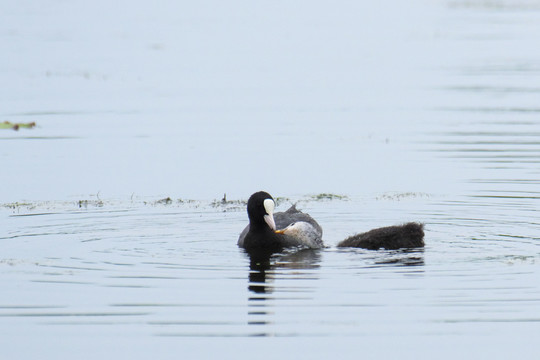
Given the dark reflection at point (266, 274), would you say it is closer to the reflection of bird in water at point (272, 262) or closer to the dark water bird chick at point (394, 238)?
the reflection of bird in water at point (272, 262)

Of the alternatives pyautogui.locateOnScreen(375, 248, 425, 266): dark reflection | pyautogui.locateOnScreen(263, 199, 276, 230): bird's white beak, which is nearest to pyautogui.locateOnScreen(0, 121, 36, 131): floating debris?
pyautogui.locateOnScreen(263, 199, 276, 230): bird's white beak

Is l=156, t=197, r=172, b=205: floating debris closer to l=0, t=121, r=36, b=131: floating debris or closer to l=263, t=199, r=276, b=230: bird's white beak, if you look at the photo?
l=263, t=199, r=276, b=230: bird's white beak

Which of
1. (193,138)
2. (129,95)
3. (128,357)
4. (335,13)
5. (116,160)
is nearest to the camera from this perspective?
(128,357)

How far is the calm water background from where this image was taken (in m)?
10.3

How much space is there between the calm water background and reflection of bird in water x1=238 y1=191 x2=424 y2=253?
0.21 m

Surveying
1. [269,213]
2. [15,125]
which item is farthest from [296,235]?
[15,125]

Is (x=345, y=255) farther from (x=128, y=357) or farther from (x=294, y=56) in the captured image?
(x=294, y=56)

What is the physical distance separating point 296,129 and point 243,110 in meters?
2.54

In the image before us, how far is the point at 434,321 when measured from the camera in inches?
407

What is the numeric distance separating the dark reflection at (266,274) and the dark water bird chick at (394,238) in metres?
0.56

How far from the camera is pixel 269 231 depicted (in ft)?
45.3

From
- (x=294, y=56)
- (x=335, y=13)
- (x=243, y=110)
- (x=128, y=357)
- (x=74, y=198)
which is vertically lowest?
(x=128, y=357)

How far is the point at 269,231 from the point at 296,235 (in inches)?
12.9

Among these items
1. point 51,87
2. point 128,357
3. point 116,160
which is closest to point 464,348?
point 128,357
